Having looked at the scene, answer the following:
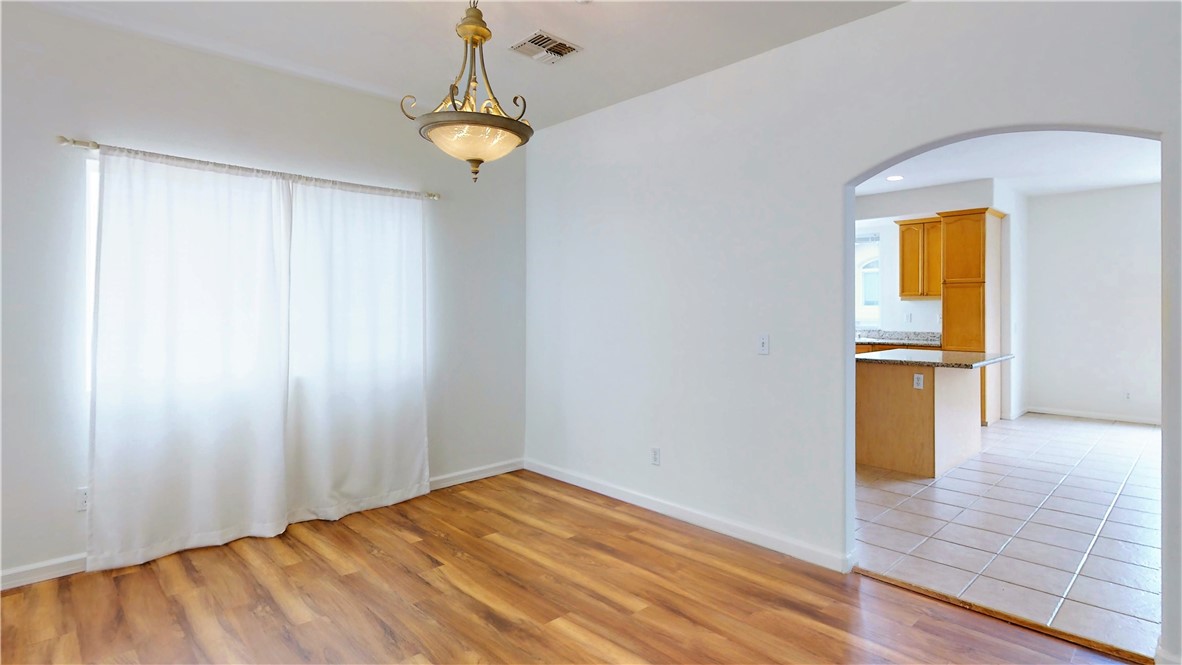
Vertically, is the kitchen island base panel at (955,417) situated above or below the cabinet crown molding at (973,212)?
below

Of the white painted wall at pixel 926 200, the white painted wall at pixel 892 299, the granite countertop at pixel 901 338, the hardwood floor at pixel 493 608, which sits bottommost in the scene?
the hardwood floor at pixel 493 608

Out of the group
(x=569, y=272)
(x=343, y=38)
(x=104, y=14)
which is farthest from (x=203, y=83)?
(x=569, y=272)

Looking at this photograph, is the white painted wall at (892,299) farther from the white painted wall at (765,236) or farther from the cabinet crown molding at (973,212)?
the white painted wall at (765,236)

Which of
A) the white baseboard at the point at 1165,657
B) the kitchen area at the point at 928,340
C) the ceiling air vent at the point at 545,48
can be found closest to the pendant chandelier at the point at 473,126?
the ceiling air vent at the point at 545,48

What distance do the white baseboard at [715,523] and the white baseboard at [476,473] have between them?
8.8 inches

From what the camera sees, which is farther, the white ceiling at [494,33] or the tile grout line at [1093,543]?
the white ceiling at [494,33]

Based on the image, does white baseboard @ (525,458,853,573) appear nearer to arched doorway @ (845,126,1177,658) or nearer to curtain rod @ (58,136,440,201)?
arched doorway @ (845,126,1177,658)

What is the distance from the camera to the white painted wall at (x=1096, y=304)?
268 inches

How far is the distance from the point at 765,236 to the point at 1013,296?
5452 millimetres

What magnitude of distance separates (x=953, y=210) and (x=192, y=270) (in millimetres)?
7317

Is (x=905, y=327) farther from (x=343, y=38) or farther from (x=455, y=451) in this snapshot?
(x=343, y=38)

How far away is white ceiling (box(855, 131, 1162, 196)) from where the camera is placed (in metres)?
5.00

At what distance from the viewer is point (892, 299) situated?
8.25m

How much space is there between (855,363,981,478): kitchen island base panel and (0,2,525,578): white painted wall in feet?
13.6
